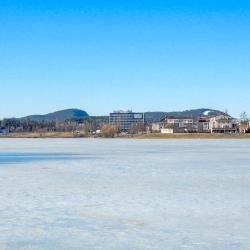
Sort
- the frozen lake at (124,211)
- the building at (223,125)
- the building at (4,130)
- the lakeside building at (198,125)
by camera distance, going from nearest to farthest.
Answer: the frozen lake at (124,211) → the building at (223,125) → the lakeside building at (198,125) → the building at (4,130)

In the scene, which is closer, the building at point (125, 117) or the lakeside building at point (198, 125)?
the lakeside building at point (198, 125)

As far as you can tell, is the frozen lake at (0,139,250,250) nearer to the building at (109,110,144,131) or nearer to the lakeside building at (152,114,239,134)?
the lakeside building at (152,114,239,134)

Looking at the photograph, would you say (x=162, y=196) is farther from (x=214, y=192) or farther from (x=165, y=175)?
(x=165, y=175)

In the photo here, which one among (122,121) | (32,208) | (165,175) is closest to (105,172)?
(165,175)

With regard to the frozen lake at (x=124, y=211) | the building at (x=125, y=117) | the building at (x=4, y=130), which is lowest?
the frozen lake at (x=124, y=211)

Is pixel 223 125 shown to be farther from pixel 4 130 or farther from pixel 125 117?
pixel 125 117

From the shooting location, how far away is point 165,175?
16.5 metres

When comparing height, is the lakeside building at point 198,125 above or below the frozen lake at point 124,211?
above

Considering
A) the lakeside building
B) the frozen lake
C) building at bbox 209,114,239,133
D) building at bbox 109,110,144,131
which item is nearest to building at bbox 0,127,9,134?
the lakeside building

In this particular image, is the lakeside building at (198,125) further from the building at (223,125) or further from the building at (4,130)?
the building at (4,130)

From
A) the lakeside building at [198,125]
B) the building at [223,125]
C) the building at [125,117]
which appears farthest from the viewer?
the building at [125,117]

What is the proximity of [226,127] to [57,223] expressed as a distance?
11553cm

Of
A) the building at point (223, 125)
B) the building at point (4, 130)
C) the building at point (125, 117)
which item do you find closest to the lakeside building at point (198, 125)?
the building at point (223, 125)

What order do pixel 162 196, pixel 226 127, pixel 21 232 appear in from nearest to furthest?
pixel 21 232 → pixel 162 196 → pixel 226 127
